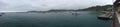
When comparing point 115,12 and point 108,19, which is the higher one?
point 115,12

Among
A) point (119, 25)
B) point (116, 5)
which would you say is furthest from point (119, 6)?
point (119, 25)

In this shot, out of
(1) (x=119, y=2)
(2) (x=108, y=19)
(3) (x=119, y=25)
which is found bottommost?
(2) (x=108, y=19)

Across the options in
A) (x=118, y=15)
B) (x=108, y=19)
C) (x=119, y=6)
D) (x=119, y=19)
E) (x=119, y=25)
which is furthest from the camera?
(x=108, y=19)

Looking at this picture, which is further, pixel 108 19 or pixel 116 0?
pixel 108 19

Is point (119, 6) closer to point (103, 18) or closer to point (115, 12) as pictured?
point (115, 12)

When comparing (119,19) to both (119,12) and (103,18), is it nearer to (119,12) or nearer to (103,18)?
(119,12)

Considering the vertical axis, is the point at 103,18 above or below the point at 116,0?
below

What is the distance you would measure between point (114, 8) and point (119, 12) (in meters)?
0.23

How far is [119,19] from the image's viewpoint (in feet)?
19.5

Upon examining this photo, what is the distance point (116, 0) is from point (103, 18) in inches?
3649

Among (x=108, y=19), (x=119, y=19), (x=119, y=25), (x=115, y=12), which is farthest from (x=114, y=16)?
(x=108, y=19)

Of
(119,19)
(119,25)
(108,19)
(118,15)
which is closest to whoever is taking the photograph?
(119,25)

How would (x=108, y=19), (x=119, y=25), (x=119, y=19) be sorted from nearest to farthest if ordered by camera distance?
(x=119, y=25), (x=119, y=19), (x=108, y=19)

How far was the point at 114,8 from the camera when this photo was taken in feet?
Answer: 22.2
